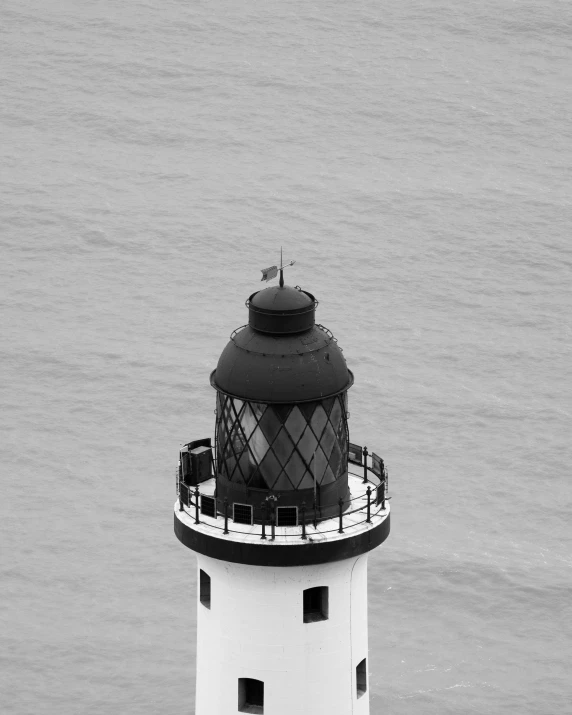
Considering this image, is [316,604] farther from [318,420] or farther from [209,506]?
[318,420]

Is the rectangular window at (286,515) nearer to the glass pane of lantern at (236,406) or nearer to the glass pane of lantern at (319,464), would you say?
the glass pane of lantern at (319,464)

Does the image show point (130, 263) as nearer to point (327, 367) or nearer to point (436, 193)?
point (436, 193)

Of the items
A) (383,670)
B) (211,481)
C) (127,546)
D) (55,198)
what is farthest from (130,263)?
(211,481)

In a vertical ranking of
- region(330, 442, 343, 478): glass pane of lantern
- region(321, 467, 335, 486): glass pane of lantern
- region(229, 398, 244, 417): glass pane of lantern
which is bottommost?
region(321, 467, 335, 486): glass pane of lantern

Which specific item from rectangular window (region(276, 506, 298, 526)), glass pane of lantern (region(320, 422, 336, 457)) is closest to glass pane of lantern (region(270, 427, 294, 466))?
glass pane of lantern (region(320, 422, 336, 457))

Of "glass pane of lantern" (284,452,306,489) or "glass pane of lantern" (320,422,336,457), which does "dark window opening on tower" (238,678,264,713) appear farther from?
"glass pane of lantern" (320,422,336,457)
